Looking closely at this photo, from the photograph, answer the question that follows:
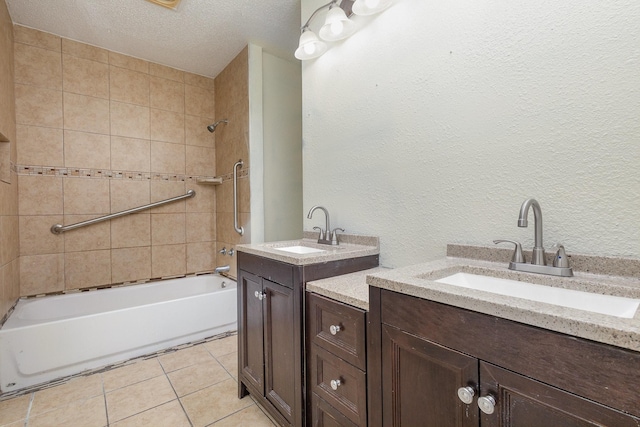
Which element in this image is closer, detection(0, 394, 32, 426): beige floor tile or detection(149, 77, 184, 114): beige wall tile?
detection(0, 394, 32, 426): beige floor tile

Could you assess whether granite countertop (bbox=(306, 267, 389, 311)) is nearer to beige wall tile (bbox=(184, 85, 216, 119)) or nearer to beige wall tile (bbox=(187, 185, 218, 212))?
beige wall tile (bbox=(187, 185, 218, 212))

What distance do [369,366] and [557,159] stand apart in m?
0.89

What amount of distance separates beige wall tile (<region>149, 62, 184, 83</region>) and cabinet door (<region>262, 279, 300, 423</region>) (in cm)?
250

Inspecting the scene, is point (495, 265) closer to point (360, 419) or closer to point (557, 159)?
point (557, 159)

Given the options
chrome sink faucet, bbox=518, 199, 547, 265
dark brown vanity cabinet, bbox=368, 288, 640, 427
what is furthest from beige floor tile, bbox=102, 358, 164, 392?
chrome sink faucet, bbox=518, 199, 547, 265

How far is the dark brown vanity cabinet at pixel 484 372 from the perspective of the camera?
499 mm

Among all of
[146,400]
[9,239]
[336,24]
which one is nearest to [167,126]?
[9,239]

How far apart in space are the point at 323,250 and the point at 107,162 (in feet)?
7.34

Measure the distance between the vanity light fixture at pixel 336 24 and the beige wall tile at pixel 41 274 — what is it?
2488 millimetres

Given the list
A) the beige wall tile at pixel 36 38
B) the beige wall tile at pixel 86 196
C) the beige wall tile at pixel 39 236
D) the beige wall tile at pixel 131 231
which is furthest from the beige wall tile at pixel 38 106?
the beige wall tile at pixel 131 231

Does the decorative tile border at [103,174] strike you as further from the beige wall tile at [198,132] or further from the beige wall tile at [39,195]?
the beige wall tile at [198,132]

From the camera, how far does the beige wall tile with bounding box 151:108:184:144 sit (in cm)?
276

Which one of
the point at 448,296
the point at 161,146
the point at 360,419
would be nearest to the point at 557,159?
the point at 448,296

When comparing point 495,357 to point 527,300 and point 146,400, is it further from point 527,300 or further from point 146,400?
point 146,400
